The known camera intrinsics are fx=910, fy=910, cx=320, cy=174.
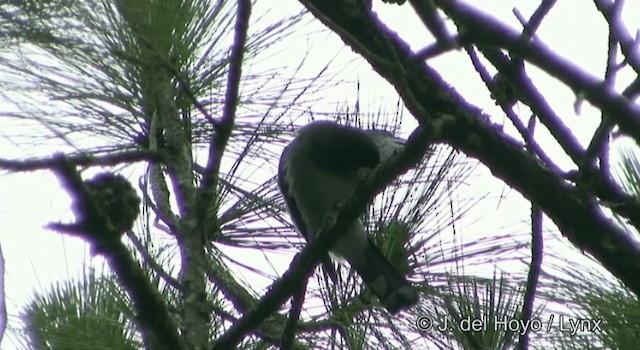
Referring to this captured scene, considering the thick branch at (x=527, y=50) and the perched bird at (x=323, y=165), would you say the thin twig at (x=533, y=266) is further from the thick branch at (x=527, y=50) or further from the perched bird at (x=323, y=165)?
the perched bird at (x=323, y=165)

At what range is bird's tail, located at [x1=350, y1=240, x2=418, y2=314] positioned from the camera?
1961 mm

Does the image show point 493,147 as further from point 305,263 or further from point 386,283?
point 386,283

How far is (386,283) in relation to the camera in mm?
1964

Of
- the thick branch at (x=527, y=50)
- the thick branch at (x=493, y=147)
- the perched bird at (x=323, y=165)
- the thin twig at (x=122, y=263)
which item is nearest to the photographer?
the thick branch at (x=527, y=50)

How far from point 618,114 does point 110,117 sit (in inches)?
66.6

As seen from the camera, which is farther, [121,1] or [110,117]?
[110,117]

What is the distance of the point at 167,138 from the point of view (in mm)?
2154

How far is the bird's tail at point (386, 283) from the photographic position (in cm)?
196

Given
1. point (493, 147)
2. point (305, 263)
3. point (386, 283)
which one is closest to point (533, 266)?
point (493, 147)

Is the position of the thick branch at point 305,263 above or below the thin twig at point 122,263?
above

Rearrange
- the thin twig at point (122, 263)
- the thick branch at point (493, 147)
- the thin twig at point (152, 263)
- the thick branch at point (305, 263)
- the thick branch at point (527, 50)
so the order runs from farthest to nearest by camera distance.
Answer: the thin twig at point (152, 263) < the thick branch at point (305, 263) < the thick branch at point (493, 147) < the thin twig at point (122, 263) < the thick branch at point (527, 50)

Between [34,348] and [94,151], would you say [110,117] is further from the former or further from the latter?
[34,348]

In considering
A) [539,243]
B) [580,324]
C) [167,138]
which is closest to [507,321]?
[580,324]

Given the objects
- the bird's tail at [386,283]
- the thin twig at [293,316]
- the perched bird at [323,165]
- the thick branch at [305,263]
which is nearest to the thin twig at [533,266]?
the thick branch at [305,263]
